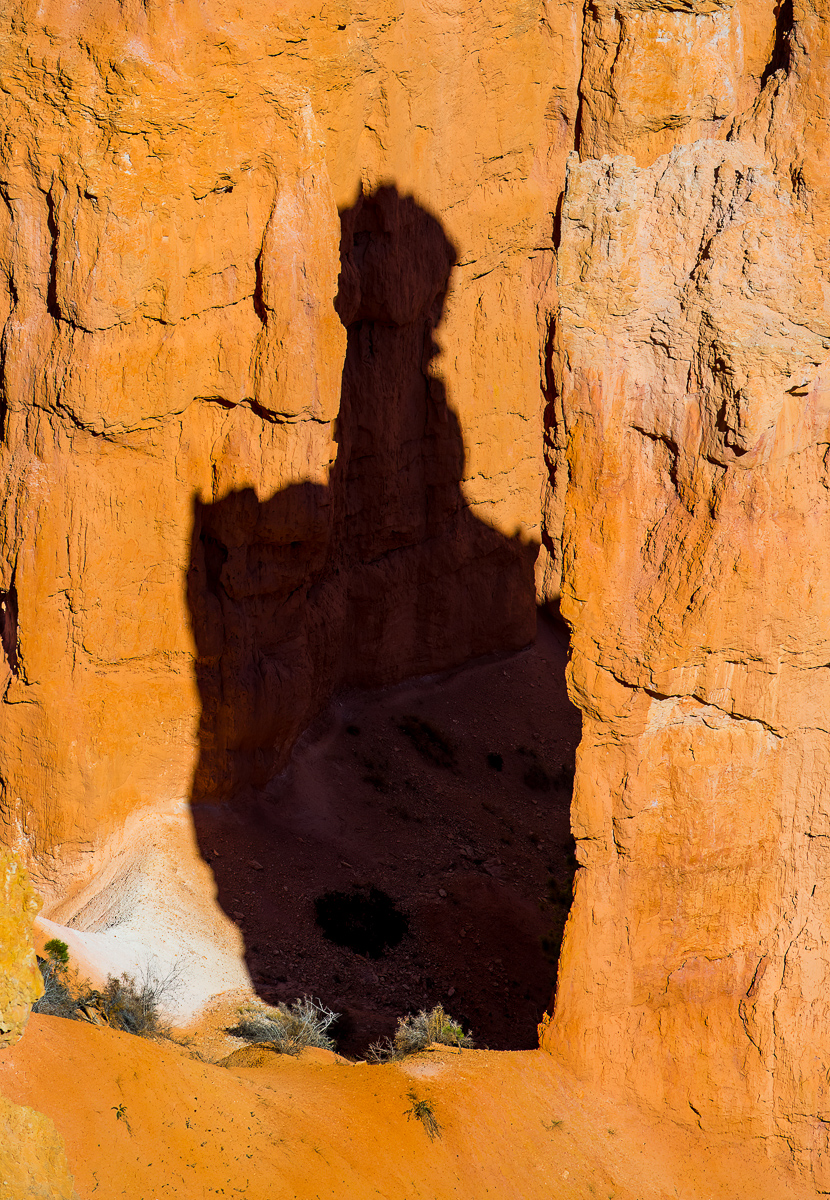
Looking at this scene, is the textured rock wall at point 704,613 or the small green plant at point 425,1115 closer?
the textured rock wall at point 704,613

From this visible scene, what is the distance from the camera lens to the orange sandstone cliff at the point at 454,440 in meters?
8.84

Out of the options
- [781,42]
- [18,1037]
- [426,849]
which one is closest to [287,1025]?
[18,1037]

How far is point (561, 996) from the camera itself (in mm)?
10453

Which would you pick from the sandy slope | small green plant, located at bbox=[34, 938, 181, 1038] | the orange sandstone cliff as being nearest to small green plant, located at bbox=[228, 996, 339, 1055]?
small green plant, located at bbox=[34, 938, 181, 1038]

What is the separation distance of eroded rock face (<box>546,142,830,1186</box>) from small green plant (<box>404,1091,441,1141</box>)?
4.21 ft

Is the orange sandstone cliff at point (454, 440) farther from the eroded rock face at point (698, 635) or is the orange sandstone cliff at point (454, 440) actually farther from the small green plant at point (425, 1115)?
the small green plant at point (425, 1115)

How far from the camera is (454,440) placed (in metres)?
23.4

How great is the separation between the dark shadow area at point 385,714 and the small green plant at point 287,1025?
0.73m

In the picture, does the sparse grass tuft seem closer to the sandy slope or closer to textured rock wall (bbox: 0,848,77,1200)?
the sandy slope

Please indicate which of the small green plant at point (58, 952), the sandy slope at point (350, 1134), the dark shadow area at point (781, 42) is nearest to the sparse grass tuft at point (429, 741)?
the small green plant at point (58, 952)

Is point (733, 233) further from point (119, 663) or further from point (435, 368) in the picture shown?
point (435, 368)

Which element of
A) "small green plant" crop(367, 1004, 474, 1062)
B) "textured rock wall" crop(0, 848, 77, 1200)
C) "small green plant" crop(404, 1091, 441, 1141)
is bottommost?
"small green plant" crop(367, 1004, 474, 1062)

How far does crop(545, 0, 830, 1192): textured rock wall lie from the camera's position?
8.57 m

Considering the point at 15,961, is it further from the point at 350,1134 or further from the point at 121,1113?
the point at 350,1134
